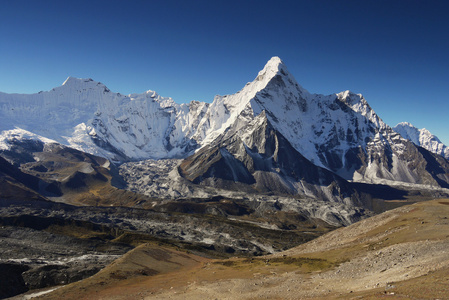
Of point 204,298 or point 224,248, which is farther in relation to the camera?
point 224,248

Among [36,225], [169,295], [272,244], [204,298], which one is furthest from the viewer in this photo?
[272,244]

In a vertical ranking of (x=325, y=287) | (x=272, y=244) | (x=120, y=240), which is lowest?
(x=272, y=244)

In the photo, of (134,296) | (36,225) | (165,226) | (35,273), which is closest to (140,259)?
(35,273)

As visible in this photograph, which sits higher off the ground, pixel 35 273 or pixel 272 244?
pixel 35 273

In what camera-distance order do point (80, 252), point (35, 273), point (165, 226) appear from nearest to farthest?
point (35, 273) < point (80, 252) < point (165, 226)

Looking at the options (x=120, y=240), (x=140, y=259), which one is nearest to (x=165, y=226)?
(x=120, y=240)

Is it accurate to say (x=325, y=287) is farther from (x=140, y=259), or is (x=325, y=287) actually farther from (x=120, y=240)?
(x=120, y=240)
